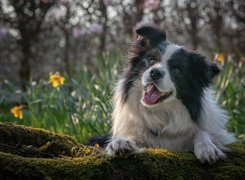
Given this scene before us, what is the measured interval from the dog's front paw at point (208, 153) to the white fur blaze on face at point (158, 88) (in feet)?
2.30

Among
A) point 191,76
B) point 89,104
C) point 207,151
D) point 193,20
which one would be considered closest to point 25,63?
point 193,20

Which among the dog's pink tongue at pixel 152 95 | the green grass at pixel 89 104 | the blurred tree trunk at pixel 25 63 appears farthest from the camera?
the blurred tree trunk at pixel 25 63

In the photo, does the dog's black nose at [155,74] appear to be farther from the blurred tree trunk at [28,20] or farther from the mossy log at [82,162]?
the blurred tree trunk at [28,20]

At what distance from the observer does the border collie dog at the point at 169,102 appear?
384 centimetres

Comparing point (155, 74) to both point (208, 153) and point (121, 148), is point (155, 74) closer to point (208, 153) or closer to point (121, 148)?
point (208, 153)

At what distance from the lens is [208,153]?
3.06m

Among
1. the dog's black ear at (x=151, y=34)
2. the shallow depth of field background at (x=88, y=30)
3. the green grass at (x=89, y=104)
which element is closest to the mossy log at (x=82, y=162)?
the dog's black ear at (x=151, y=34)

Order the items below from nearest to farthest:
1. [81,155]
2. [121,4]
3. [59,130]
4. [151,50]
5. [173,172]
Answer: [173,172], [81,155], [151,50], [59,130], [121,4]

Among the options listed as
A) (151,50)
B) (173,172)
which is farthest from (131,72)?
(173,172)

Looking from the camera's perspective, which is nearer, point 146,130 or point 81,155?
point 81,155

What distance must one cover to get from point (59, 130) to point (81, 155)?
2.48m

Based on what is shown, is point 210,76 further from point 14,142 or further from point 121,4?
point 121,4

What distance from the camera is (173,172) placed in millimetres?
2785

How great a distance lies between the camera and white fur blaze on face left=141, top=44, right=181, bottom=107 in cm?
379
